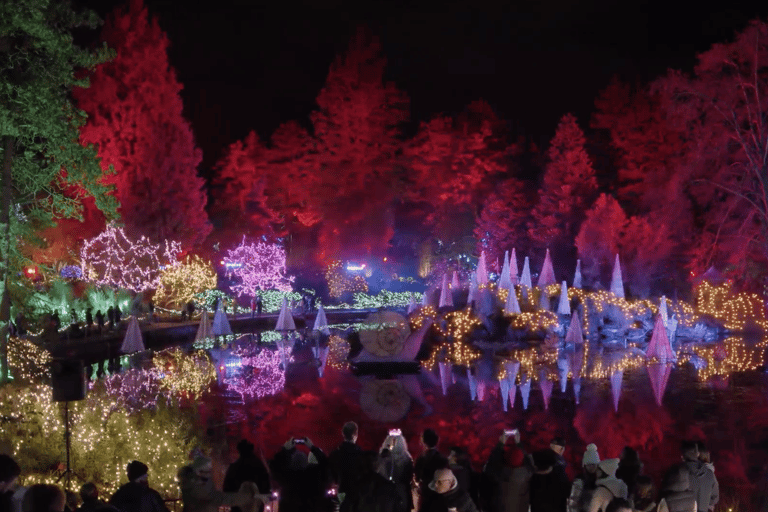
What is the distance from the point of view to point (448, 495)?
5172mm

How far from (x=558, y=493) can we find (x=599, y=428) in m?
8.56

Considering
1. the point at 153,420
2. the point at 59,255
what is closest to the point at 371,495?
the point at 153,420

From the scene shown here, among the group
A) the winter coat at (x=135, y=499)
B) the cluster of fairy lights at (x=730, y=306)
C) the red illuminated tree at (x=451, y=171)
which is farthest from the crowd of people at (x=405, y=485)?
the red illuminated tree at (x=451, y=171)

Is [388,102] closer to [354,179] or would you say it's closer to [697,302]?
[354,179]

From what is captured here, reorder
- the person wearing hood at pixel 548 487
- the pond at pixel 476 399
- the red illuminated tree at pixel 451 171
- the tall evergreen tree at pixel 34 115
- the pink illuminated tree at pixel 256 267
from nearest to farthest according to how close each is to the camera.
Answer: the person wearing hood at pixel 548 487
the pond at pixel 476 399
the tall evergreen tree at pixel 34 115
the pink illuminated tree at pixel 256 267
the red illuminated tree at pixel 451 171

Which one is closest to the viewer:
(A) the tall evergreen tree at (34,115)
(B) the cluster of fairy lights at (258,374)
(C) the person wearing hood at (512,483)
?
(C) the person wearing hood at (512,483)

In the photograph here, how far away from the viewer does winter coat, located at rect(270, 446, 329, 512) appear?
630 cm

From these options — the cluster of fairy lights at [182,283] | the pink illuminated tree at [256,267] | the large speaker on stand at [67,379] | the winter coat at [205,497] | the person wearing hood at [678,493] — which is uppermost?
the pink illuminated tree at [256,267]

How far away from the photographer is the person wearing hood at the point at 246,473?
596 cm

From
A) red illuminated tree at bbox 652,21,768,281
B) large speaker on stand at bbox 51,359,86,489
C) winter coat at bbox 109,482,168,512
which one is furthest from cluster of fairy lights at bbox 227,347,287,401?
red illuminated tree at bbox 652,21,768,281

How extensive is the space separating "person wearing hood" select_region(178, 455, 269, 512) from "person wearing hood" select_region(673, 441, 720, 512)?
3.62 metres

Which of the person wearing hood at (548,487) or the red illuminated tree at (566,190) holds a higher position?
the red illuminated tree at (566,190)

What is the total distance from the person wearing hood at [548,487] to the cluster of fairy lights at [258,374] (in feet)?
39.0

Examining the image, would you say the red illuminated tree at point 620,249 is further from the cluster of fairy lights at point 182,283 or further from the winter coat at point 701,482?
the winter coat at point 701,482
